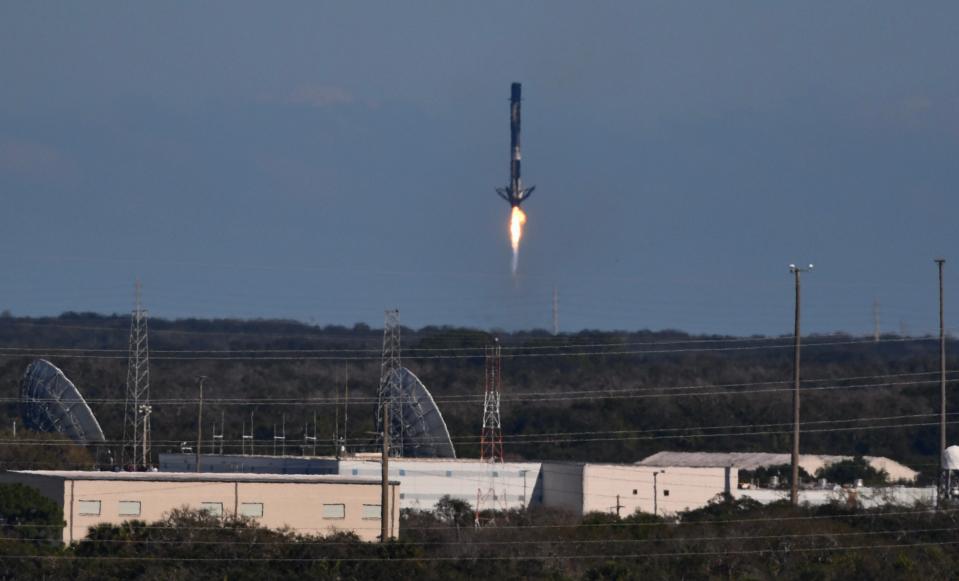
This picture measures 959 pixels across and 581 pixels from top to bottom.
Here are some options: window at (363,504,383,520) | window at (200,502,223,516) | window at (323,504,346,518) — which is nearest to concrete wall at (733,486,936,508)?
window at (363,504,383,520)

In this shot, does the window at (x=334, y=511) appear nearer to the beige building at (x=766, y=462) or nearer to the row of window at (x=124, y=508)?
the row of window at (x=124, y=508)

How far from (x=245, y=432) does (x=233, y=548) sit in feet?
218

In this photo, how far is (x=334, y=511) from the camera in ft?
221

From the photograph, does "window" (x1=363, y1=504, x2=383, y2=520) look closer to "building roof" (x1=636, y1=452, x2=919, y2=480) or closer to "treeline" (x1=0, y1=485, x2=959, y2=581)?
"treeline" (x1=0, y1=485, x2=959, y2=581)

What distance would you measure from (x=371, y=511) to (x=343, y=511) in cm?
119

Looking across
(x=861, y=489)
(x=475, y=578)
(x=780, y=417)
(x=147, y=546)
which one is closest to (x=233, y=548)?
(x=147, y=546)

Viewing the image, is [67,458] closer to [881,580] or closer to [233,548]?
[233,548]

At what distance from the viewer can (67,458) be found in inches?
3671

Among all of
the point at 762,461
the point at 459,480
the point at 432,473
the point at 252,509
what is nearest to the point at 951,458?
the point at 459,480

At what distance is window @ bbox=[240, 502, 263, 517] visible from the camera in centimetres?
6681

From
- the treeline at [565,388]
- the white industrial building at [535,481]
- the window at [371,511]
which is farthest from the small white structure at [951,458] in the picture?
the treeline at [565,388]

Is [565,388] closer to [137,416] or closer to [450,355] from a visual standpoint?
[450,355]

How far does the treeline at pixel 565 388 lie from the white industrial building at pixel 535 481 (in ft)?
69.6

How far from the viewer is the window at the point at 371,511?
6794 centimetres
